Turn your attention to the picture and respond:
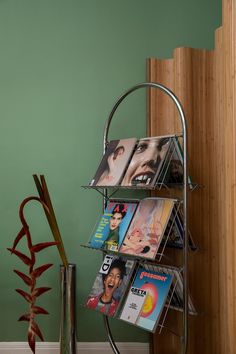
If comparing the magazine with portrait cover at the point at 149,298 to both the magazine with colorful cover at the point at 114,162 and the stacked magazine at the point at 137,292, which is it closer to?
the stacked magazine at the point at 137,292

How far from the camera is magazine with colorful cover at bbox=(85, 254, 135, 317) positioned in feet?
8.43

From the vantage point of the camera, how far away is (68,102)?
121 inches

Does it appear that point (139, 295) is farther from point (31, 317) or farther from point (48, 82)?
point (48, 82)

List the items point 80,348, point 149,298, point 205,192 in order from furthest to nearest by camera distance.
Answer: point 80,348, point 205,192, point 149,298

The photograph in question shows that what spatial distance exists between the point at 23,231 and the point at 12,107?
85 centimetres

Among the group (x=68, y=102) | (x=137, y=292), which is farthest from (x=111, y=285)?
(x=68, y=102)

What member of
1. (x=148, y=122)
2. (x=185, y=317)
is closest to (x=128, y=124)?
(x=148, y=122)

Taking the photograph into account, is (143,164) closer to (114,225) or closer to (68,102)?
(114,225)

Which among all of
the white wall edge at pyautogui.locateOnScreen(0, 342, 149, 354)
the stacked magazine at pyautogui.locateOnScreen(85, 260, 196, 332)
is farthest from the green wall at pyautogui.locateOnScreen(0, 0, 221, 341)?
the stacked magazine at pyautogui.locateOnScreen(85, 260, 196, 332)

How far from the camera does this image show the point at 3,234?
10.00ft

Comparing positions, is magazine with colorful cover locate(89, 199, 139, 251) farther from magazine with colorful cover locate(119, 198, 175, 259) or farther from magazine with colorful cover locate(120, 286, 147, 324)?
magazine with colorful cover locate(120, 286, 147, 324)

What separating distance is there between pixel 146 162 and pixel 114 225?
0.41 metres

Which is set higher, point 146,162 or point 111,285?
point 146,162

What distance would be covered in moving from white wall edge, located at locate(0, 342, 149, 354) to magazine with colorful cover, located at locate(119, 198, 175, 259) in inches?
32.1
